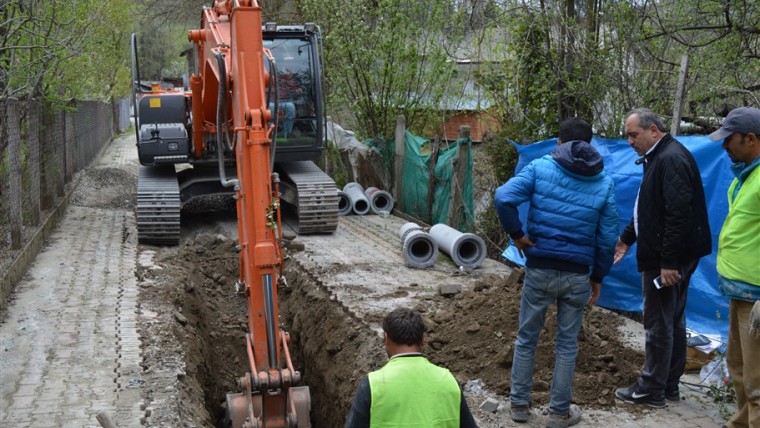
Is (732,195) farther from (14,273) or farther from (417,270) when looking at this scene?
(14,273)

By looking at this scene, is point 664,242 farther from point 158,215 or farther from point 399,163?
point 399,163

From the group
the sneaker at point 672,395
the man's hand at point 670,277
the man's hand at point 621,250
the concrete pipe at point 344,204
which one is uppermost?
the man's hand at point 621,250

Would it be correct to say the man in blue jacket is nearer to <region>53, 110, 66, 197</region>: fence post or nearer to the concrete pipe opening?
the concrete pipe opening

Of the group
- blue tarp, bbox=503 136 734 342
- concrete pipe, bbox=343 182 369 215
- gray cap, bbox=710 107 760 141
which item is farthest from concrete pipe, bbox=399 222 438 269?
gray cap, bbox=710 107 760 141

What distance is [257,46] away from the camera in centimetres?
657

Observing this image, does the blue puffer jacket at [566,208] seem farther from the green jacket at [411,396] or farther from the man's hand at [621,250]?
the green jacket at [411,396]

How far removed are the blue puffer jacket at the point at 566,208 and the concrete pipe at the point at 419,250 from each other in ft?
16.8

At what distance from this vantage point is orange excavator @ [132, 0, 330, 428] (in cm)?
574

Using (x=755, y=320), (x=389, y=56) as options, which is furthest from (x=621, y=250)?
(x=389, y=56)

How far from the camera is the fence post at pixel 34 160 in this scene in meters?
11.3

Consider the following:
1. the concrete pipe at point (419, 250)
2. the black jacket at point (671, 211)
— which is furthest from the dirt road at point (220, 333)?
the black jacket at point (671, 211)

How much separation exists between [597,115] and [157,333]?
18.6 ft

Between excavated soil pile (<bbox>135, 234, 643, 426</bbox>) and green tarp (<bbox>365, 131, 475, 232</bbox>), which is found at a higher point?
green tarp (<bbox>365, 131, 475, 232</bbox>)

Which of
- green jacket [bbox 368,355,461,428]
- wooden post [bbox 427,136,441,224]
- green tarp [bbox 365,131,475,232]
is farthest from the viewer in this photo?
wooden post [bbox 427,136,441,224]
